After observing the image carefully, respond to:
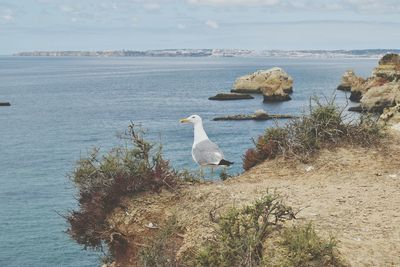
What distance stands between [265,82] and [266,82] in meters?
0.64

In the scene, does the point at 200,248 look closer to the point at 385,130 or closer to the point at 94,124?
the point at 385,130

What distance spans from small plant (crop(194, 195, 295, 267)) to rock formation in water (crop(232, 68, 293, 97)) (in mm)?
90672

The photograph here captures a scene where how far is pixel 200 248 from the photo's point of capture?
919 cm

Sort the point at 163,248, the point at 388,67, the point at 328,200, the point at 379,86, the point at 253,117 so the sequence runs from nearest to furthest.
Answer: the point at 163,248 < the point at 328,200 < the point at 253,117 < the point at 379,86 < the point at 388,67

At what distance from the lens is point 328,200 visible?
434 inches

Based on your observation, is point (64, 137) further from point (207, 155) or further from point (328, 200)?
point (328, 200)

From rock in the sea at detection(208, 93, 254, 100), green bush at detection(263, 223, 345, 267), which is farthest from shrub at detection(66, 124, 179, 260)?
rock in the sea at detection(208, 93, 254, 100)

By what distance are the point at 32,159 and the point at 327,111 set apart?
115ft

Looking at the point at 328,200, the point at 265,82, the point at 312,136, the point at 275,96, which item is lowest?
the point at 275,96

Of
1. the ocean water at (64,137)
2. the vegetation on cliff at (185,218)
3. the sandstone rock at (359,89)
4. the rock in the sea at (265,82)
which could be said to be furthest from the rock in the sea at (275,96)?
the vegetation on cliff at (185,218)

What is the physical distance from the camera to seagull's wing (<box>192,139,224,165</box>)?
13.5 m

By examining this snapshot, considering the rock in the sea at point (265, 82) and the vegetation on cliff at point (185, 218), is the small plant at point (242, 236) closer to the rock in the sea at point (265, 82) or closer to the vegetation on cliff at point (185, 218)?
the vegetation on cliff at point (185, 218)

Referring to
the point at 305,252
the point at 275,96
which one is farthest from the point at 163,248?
the point at 275,96

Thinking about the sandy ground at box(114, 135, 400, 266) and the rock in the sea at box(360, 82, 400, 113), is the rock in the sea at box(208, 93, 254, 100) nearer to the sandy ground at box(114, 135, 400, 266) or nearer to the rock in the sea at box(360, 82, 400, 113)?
the rock in the sea at box(360, 82, 400, 113)
